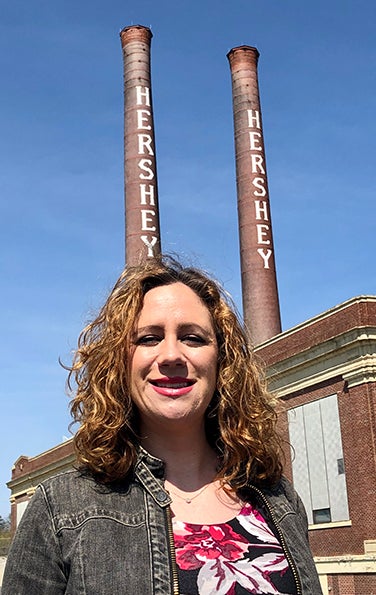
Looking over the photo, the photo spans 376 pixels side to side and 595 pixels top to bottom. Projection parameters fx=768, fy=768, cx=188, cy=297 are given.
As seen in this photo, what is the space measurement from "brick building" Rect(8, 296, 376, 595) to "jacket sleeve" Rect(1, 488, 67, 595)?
629 inches

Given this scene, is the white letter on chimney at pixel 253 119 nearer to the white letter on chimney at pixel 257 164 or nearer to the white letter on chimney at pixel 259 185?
the white letter on chimney at pixel 257 164

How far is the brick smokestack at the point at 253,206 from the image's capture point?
94.5 feet

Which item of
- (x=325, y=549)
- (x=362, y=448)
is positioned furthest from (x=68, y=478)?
(x=325, y=549)

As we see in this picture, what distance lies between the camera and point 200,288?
8.69 feet

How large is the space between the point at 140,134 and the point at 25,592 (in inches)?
1183

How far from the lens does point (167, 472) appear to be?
2367 millimetres

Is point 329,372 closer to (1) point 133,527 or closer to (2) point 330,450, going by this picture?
(2) point 330,450

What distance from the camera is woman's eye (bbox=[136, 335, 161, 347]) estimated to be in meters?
2.42

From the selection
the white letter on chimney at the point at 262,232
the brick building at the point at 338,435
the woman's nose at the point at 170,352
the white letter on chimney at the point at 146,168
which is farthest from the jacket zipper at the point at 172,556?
the white letter on chimney at the point at 146,168

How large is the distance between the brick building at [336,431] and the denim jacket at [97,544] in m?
15.8

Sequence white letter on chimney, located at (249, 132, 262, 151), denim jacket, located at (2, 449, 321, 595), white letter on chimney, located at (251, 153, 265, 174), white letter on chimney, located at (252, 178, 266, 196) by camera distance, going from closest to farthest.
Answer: denim jacket, located at (2, 449, 321, 595) → white letter on chimney, located at (252, 178, 266, 196) → white letter on chimney, located at (251, 153, 265, 174) → white letter on chimney, located at (249, 132, 262, 151)

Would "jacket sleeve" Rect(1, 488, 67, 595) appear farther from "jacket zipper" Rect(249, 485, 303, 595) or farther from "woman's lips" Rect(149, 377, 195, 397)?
"jacket zipper" Rect(249, 485, 303, 595)

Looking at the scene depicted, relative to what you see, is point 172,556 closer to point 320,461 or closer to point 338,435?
point 338,435

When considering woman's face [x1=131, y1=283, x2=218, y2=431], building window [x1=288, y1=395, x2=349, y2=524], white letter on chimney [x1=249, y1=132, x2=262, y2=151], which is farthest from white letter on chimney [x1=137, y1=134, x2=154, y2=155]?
woman's face [x1=131, y1=283, x2=218, y2=431]
